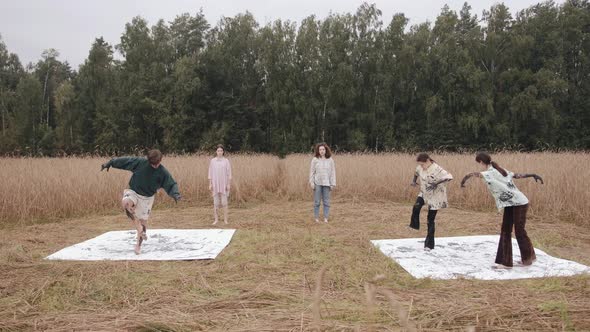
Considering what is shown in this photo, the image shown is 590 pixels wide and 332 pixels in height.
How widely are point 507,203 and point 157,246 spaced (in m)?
4.76

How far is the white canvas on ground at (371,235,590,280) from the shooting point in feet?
13.7

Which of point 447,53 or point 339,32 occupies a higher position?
point 339,32

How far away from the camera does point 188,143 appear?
30484mm

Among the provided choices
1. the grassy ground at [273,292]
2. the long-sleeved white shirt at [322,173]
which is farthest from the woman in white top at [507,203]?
the long-sleeved white shirt at [322,173]

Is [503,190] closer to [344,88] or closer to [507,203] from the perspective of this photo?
[507,203]

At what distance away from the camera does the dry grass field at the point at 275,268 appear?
9.37ft

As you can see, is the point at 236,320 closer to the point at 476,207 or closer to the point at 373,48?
the point at 476,207

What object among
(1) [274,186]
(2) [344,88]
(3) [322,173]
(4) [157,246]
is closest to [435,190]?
(3) [322,173]

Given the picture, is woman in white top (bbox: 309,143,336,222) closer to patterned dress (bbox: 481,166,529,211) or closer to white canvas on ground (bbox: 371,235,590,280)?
white canvas on ground (bbox: 371,235,590,280)

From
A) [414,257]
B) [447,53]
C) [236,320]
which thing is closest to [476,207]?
[414,257]

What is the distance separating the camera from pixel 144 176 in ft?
16.6

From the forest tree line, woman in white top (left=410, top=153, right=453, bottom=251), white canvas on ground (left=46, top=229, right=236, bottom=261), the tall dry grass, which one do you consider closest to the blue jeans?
white canvas on ground (left=46, top=229, right=236, bottom=261)

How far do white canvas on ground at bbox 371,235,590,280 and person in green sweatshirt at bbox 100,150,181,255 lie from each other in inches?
124

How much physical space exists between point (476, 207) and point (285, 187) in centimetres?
510
